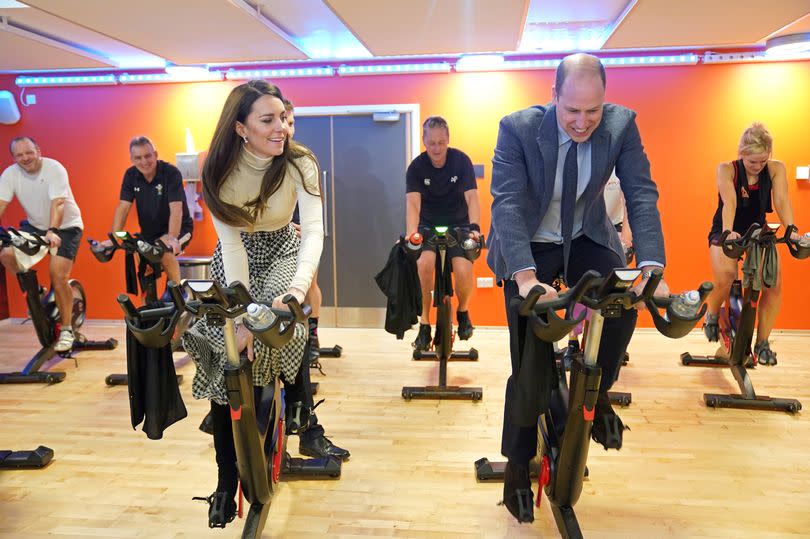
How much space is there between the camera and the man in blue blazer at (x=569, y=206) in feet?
5.93

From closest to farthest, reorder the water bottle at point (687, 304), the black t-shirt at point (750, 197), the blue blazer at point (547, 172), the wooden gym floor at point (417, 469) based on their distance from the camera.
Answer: the water bottle at point (687, 304)
the blue blazer at point (547, 172)
the wooden gym floor at point (417, 469)
the black t-shirt at point (750, 197)

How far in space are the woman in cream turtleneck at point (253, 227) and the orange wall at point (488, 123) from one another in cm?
348

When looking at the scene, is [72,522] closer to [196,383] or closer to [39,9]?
[196,383]

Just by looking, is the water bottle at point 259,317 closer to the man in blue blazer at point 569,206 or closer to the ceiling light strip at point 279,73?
the man in blue blazer at point 569,206

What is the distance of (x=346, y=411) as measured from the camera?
3.53 meters

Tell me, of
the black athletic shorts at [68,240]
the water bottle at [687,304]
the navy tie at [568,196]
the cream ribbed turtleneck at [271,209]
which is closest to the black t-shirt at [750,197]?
the navy tie at [568,196]

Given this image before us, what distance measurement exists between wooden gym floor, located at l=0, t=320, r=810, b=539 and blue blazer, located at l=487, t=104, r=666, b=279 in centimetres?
110

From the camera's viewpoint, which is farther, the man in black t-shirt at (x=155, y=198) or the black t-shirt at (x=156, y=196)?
the black t-shirt at (x=156, y=196)

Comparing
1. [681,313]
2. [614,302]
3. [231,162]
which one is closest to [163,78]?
[231,162]

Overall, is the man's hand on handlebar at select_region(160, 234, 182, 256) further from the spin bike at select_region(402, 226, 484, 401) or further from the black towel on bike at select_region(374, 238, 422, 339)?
the spin bike at select_region(402, 226, 484, 401)

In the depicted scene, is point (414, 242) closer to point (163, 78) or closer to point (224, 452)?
point (224, 452)

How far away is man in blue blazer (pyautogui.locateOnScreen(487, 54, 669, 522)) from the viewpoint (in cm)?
181

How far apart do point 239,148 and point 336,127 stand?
3.63 metres

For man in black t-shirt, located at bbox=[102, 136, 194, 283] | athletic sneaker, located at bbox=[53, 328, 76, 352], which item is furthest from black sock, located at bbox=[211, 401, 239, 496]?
athletic sneaker, located at bbox=[53, 328, 76, 352]
